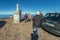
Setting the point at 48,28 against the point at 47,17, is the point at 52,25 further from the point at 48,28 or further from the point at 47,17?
the point at 47,17

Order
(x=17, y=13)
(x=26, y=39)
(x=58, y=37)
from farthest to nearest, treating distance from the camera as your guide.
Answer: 1. (x=17, y=13)
2. (x=58, y=37)
3. (x=26, y=39)

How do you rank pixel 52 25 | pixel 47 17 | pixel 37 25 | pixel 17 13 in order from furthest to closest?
pixel 17 13 < pixel 47 17 < pixel 52 25 < pixel 37 25

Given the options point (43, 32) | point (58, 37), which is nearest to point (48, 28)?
point (43, 32)

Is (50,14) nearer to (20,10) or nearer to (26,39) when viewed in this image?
(20,10)

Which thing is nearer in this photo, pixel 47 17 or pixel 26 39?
pixel 26 39

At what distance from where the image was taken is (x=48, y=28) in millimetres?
16312

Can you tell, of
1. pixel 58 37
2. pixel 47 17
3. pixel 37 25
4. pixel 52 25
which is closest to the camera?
pixel 37 25

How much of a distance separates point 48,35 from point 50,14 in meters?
3.63

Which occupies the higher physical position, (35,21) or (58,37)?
(35,21)

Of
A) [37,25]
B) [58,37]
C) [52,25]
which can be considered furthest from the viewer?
[52,25]

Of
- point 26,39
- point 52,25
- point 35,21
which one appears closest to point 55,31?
point 52,25

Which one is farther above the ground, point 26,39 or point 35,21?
point 35,21

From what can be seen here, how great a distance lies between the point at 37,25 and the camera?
1084 centimetres

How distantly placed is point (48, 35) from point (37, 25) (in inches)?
187
